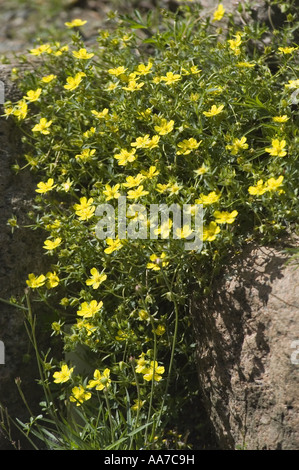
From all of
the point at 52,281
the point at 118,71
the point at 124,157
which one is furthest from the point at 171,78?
the point at 52,281

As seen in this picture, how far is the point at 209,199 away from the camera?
2.25m

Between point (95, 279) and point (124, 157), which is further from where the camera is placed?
point (124, 157)

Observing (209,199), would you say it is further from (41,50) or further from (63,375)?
(41,50)

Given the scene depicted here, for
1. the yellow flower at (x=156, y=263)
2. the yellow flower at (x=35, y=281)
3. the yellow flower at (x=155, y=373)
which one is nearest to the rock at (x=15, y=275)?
the yellow flower at (x=35, y=281)

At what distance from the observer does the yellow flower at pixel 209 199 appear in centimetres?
224

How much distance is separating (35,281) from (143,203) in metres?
0.52

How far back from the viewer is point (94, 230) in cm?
245

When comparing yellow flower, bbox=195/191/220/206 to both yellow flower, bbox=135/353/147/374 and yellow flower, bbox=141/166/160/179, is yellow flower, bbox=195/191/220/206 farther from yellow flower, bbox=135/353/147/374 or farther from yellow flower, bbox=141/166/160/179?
yellow flower, bbox=135/353/147/374

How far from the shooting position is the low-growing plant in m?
2.25

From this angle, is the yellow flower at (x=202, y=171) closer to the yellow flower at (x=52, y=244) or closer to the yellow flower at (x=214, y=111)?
the yellow flower at (x=214, y=111)

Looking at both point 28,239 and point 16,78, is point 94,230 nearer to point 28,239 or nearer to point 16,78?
point 28,239

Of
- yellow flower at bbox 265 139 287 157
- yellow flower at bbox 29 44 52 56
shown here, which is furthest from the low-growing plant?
yellow flower at bbox 29 44 52 56
